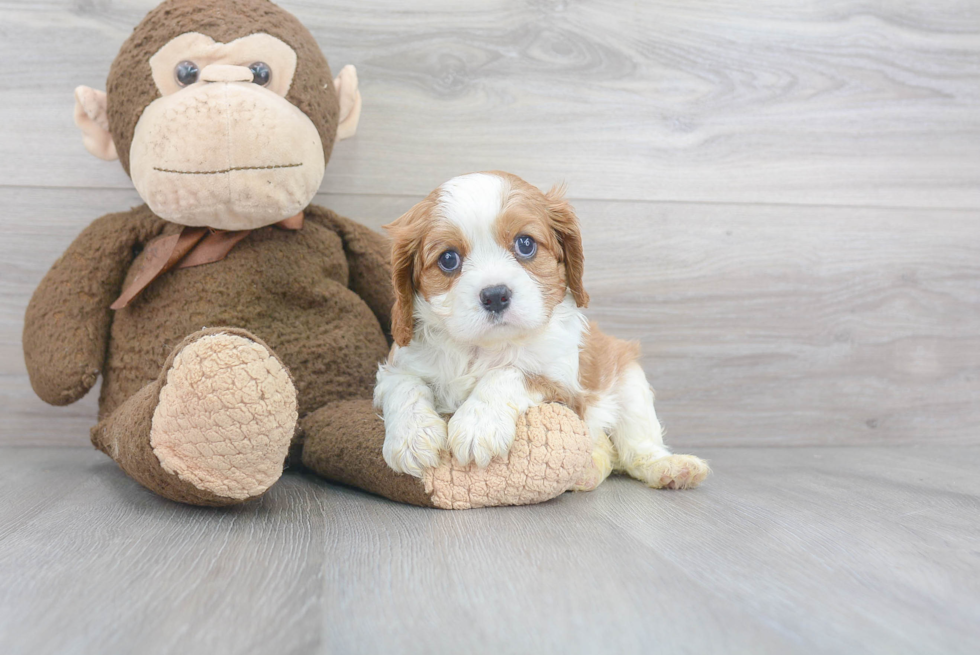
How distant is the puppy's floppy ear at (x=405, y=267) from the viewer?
53.1 inches

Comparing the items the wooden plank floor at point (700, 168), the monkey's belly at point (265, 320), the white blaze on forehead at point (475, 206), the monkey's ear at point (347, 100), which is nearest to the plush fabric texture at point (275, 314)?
the monkey's belly at point (265, 320)

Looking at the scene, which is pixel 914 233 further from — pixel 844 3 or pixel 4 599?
pixel 4 599

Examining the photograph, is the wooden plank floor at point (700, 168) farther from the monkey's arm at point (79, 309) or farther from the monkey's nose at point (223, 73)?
the monkey's nose at point (223, 73)

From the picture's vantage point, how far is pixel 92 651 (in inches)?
30.2

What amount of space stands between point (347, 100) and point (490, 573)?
1151 mm

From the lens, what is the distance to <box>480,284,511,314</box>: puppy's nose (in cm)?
123

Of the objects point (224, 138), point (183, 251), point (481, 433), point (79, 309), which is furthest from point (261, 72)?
point (481, 433)

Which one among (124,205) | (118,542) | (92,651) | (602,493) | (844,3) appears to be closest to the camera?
(92,651)

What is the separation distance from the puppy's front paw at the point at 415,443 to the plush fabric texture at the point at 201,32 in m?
0.65

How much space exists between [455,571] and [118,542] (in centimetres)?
50

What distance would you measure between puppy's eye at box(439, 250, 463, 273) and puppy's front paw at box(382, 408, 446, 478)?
0.83 feet

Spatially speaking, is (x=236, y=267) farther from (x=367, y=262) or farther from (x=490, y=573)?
(x=490, y=573)

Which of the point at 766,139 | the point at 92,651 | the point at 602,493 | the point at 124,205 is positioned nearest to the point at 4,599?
the point at 92,651

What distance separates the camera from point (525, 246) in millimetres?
1321
